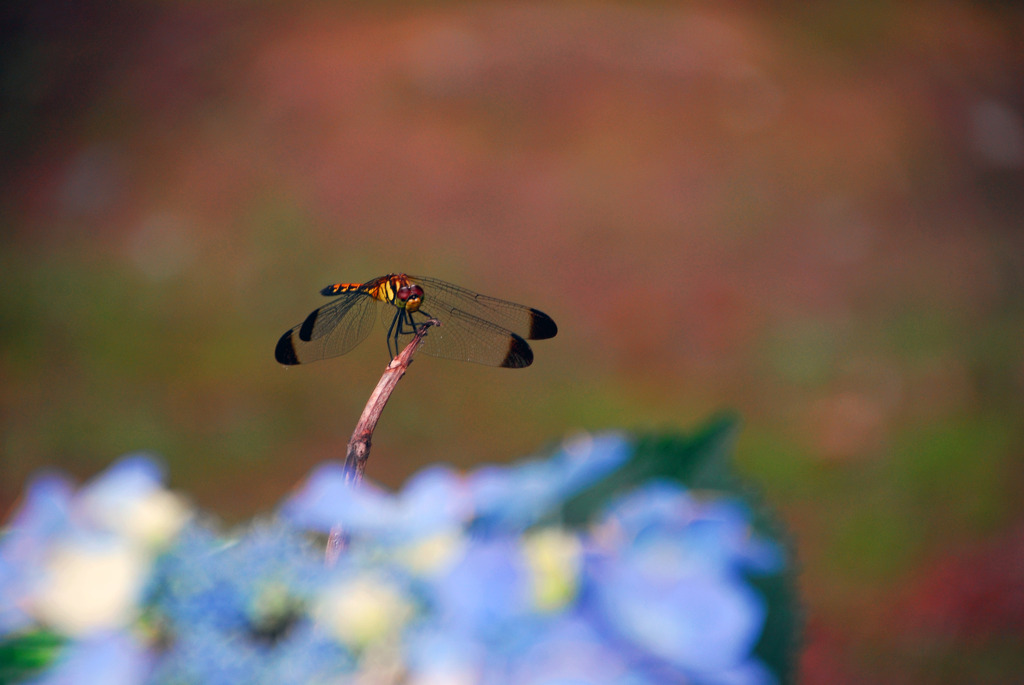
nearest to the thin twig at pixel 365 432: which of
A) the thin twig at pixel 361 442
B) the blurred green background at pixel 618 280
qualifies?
the thin twig at pixel 361 442

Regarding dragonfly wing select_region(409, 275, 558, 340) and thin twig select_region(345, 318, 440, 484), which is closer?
thin twig select_region(345, 318, 440, 484)

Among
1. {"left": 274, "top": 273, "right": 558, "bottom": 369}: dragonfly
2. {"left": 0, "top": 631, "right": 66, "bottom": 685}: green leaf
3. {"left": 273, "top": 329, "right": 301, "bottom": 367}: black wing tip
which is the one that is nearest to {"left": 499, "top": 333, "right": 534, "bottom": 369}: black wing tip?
{"left": 274, "top": 273, "right": 558, "bottom": 369}: dragonfly

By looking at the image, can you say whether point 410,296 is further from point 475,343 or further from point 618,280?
point 618,280

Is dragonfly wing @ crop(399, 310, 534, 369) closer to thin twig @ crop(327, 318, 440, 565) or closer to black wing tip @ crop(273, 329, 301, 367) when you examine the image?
black wing tip @ crop(273, 329, 301, 367)

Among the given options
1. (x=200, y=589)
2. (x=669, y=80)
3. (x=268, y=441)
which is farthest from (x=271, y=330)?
(x=200, y=589)

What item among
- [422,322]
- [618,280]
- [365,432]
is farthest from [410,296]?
[618,280]

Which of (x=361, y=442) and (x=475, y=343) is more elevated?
(x=475, y=343)

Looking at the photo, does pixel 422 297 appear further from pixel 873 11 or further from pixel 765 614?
pixel 873 11
